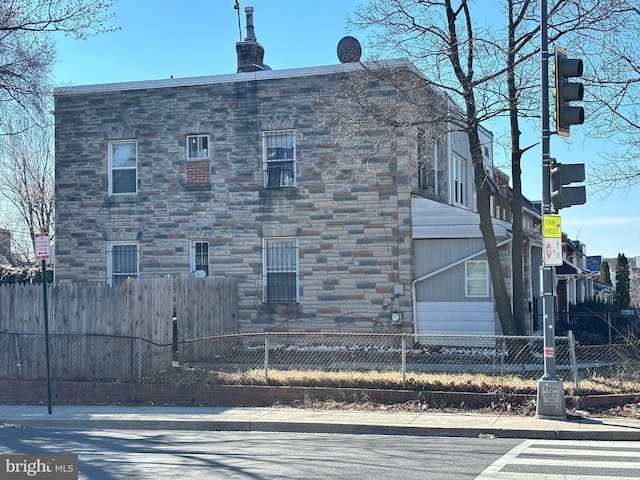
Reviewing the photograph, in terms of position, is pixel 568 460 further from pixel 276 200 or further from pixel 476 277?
pixel 276 200

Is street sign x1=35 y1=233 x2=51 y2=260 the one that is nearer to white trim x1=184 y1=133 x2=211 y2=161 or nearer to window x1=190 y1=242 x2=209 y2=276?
window x1=190 y1=242 x2=209 y2=276

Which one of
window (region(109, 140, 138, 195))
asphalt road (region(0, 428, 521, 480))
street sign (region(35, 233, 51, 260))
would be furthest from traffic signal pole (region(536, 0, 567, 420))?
window (region(109, 140, 138, 195))

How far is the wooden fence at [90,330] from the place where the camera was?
14.8 metres

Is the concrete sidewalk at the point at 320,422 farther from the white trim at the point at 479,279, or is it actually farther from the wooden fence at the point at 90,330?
the white trim at the point at 479,279

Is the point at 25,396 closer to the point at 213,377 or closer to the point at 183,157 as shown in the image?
the point at 213,377

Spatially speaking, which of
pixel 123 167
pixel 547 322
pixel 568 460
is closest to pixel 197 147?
pixel 123 167

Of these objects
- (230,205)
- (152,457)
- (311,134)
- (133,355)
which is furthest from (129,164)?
(152,457)

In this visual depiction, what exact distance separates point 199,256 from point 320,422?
32.7ft

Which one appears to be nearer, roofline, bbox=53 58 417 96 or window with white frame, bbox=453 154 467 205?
roofline, bbox=53 58 417 96

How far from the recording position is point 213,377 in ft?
45.8

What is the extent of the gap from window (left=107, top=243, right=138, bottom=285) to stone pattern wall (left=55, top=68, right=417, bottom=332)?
20cm

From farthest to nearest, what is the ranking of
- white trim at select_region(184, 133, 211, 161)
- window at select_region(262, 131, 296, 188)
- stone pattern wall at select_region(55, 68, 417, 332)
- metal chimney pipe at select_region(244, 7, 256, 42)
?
metal chimney pipe at select_region(244, 7, 256, 42) → white trim at select_region(184, 133, 211, 161) → window at select_region(262, 131, 296, 188) → stone pattern wall at select_region(55, 68, 417, 332)

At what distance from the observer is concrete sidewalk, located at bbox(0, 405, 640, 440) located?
10742 mm

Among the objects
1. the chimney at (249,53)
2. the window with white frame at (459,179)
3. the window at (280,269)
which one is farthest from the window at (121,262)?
the window with white frame at (459,179)
